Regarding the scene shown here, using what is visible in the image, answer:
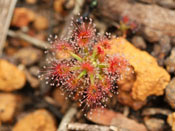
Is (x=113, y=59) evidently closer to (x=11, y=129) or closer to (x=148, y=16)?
(x=148, y=16)

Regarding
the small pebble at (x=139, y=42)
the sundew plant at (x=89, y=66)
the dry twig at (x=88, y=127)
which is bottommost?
the dry twig at (x=88, y=127)

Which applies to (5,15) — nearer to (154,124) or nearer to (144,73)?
(144,73)

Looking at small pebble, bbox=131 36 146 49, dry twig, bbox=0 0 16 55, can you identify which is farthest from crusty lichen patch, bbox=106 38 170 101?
dry twig, bbox=0 0 16 55

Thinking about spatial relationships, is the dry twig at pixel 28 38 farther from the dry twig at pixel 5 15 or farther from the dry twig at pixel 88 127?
the dry twig at pixel 88 127

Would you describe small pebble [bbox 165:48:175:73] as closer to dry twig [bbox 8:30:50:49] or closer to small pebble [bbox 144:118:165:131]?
small pebble [bbox 144:118:165:131]

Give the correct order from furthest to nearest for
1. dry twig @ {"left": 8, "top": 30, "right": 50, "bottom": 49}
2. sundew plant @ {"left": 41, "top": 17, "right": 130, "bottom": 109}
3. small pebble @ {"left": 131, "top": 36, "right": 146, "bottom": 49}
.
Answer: dry twig @ {"left": 8, "top": 30, "right": 50, "bottom": 49}
small pebble @ {"left": 131, "top": 36, "right": 146, "bottom": 49}
sundew plant @ {"left": 41, "top": 17, "right": 130, "bottom": 109}

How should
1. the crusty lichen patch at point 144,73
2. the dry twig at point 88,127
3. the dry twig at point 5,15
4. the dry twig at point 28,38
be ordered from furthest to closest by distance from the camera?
the dry twig at point 28,38 → the dry twig at point 5,15 → the crusty lichen patch at point 144,73 → the dry twig at point 88,127

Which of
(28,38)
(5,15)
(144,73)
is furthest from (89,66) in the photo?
(5,15)

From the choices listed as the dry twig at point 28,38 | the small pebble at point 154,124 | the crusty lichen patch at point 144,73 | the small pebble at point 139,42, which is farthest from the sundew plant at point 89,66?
the dry twig at point 28,38

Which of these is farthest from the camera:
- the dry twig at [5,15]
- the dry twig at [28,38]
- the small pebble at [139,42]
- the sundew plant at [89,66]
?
the dry twig at [28,38]
